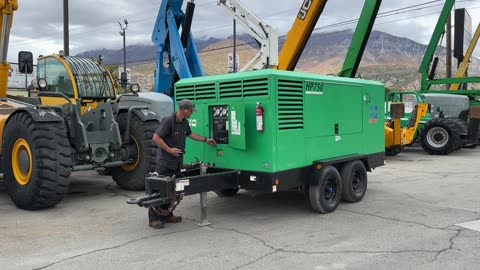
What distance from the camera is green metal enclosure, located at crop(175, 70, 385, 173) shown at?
20.7 ft

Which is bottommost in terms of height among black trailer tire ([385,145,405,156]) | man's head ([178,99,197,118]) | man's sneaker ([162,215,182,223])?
man's sneaker ([162,215,182,223])

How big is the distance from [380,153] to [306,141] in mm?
2420

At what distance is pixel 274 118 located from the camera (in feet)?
20.4

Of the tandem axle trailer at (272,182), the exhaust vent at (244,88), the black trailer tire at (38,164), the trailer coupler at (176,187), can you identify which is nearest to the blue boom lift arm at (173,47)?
the black trailer tire at (38,164)

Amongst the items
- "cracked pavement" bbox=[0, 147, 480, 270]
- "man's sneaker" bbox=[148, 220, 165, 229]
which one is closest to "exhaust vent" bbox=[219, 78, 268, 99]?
"cracked pavement" bbox=[0, 147, 480, 270]

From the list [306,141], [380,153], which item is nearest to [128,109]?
[306,141]

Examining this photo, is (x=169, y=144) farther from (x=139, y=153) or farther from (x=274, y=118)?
(x=139, y=153)

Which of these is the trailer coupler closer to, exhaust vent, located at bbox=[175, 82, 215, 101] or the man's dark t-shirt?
the man's dark t-shirt

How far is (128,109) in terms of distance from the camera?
29.9ft

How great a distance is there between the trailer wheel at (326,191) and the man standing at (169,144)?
200 centimetres

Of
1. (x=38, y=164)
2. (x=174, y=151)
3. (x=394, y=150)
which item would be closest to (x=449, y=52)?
(x=394, y=150)

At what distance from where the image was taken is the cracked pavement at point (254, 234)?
194 inches

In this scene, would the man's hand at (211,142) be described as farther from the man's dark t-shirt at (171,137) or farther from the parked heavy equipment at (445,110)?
the parked heavy equipment at (445,110)

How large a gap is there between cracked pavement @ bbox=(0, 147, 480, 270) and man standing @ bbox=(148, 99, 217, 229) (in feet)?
0.65
